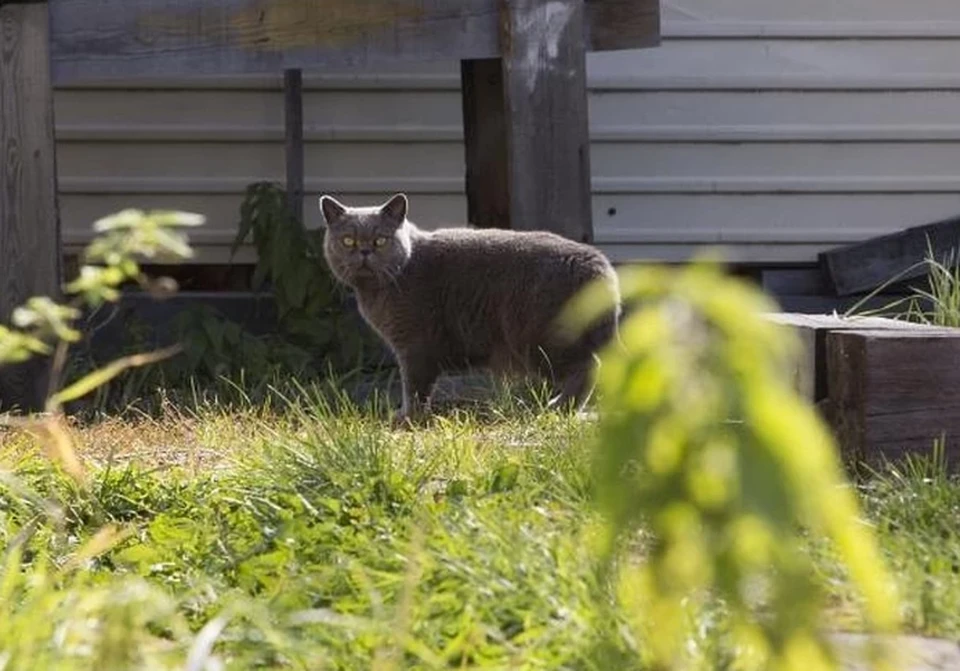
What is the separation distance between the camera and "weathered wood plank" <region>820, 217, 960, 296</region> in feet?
33.6

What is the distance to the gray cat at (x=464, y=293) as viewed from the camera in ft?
26.0

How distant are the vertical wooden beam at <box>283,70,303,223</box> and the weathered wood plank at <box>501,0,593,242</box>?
1904 mm

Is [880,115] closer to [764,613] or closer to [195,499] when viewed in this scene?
[195,499]

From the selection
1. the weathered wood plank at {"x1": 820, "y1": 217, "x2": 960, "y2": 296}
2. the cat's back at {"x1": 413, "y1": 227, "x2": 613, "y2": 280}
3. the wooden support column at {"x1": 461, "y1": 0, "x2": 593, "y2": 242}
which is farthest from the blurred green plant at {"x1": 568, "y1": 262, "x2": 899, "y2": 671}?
the weathered wood plank at {"x1": 820, "y1": 217, "x2": 960, "y2": 296}

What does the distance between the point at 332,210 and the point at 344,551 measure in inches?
176

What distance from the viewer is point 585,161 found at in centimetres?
853

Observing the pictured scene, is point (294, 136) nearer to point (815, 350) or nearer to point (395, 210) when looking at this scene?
point (395, 210)

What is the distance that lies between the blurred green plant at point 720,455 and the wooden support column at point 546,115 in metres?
5.92

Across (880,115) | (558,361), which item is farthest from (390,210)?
(880,115)

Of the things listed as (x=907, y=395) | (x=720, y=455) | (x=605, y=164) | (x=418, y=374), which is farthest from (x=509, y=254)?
(x=720, y=455)

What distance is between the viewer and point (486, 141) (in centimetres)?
963

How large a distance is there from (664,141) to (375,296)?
2697 millimetres

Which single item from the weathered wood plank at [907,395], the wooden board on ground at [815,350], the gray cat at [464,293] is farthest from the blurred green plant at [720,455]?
the gray cat at [464,293]

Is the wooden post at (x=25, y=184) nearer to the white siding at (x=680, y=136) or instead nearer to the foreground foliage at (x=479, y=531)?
the foreground foliage at (x=479, y=531)
